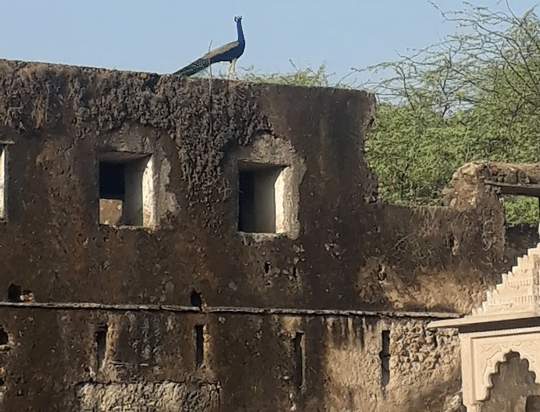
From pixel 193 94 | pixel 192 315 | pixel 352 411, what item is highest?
pixel 193 94

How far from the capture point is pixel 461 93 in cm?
2194

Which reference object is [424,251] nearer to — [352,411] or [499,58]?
[352,411]

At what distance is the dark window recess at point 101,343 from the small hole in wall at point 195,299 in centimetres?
105

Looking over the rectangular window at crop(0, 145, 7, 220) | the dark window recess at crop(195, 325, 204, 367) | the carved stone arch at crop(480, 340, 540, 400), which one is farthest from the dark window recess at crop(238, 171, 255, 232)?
the carved stone arch at crop(480, 340, 540, 400)

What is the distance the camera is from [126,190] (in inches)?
675

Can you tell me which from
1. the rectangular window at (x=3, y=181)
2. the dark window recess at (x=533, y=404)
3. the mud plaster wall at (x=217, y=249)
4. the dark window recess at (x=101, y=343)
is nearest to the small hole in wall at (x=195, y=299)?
the mud plaster wall at (x=217, y=249)

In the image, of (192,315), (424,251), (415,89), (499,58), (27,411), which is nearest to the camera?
(27,411)

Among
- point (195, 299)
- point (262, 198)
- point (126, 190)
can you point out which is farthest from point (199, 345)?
point (262, 198)

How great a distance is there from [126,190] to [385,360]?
3.54m

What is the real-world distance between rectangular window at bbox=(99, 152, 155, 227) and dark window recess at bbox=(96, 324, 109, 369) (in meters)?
1.27

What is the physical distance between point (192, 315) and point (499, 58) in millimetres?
6744

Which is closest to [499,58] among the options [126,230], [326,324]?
[326,324]

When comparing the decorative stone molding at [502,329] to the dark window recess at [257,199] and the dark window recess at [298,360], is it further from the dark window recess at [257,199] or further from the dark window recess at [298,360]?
the dark window recess at [257,199]

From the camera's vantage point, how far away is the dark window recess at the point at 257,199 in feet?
57.2
